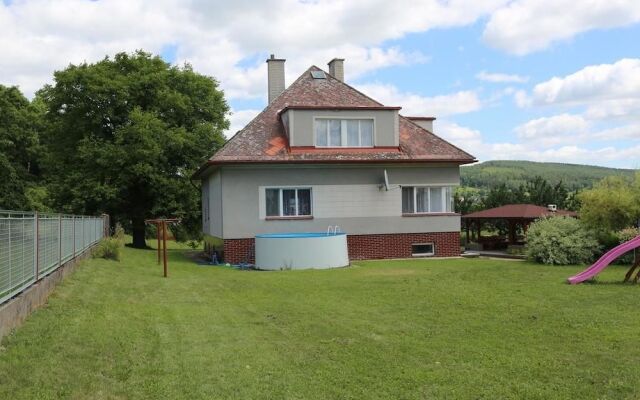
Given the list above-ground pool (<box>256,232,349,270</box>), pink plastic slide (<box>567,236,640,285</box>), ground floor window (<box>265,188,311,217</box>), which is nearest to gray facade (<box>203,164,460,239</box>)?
ground floor window (<box>265,188,311,217</box>)

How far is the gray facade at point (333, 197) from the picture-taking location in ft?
79.2

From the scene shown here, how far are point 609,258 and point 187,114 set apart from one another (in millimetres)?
26090

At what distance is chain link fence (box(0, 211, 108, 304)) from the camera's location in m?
8.56

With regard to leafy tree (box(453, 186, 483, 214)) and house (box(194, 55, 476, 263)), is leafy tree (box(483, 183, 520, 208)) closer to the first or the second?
leafy tree (box(453, 186, 483, 214))

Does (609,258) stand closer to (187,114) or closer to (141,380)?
(141,380)

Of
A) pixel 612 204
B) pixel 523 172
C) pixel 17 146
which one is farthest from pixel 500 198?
pixel 523 172

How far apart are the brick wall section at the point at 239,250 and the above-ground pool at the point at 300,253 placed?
2582mm

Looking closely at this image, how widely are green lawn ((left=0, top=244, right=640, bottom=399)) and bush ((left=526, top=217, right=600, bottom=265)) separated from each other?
712cm

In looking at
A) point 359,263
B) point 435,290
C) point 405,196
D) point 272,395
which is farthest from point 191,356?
point 405,196

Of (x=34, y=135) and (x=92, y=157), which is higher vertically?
(x=34, y=135)

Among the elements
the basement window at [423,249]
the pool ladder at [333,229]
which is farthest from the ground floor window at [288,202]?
the basement window at [423,249]

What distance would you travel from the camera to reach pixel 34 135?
47.7 m

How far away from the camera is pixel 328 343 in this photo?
8.46 m

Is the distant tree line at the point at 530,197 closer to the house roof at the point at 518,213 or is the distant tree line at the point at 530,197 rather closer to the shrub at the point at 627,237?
the house roof at the point at 518,213
